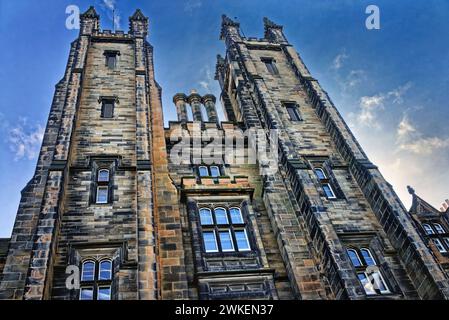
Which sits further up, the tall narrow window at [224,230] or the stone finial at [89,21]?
the stone finial at [89,21]

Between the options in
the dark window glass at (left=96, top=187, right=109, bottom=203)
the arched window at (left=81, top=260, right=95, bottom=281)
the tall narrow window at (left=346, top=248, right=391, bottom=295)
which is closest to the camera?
the arched window at (left=81, top=260, right=95, bottom=281)

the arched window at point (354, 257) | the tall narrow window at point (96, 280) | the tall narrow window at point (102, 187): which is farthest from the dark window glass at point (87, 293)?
the arched window at point (354, 257)

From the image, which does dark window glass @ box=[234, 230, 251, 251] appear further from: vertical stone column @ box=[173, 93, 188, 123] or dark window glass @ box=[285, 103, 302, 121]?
vertical stone column @ box=[173, 93, 188, 123]

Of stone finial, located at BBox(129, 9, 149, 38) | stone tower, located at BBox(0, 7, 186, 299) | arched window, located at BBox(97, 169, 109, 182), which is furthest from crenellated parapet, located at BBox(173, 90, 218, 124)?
arched window, located at BBox(97, 169, 109, 182)

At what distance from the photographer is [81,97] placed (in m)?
19.5

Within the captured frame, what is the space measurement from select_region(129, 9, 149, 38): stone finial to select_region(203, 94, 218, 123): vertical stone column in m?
5.94

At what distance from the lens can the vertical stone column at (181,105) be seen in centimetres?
2221

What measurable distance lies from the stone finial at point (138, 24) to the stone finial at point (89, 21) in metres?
2.14

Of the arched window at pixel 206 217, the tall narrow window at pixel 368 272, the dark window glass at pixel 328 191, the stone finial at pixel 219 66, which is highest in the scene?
the stone finial at pixel 219 66

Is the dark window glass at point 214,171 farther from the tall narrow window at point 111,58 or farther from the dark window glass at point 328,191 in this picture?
the tall narrow window at point 111,58

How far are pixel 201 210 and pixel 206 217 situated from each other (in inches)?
14.6

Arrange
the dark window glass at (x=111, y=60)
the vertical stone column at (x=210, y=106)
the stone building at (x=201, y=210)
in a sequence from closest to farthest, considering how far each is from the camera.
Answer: the stone building at (x=201, y=210) < the vertical stone column at (x=210, y=106) < the dark window glass at (x=111, y=60)

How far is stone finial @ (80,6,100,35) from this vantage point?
25.1 metres

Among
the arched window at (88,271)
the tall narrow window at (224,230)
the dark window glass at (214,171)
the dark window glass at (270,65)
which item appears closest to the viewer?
the arched window at (88,271)
